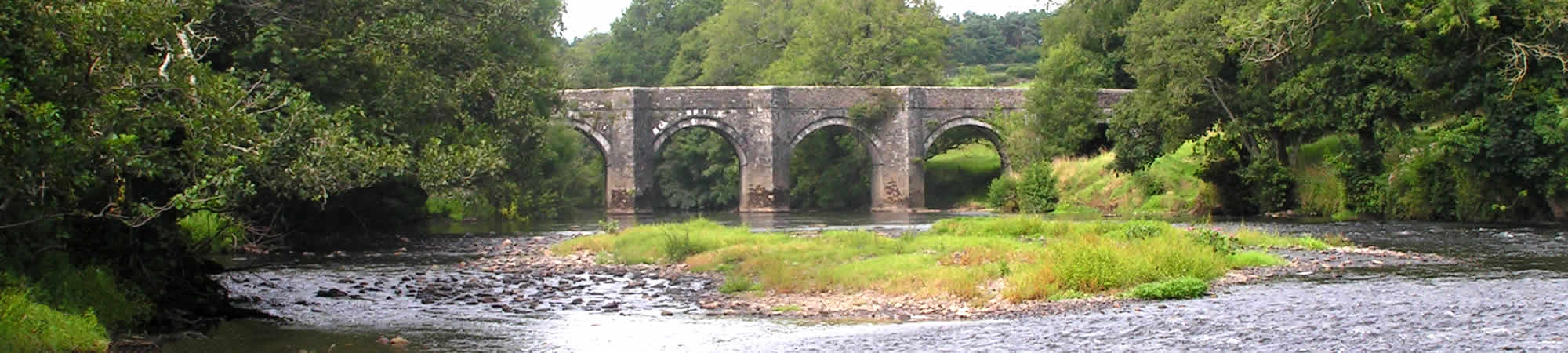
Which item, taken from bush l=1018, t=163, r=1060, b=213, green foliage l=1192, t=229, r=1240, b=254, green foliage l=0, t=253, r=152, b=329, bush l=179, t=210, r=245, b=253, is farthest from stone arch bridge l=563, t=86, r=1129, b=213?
green foliage l=0, t=253, r=152, b=329

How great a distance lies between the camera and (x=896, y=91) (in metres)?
53.6

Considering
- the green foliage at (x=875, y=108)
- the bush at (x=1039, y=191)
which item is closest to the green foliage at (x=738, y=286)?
the bush at (x=1039, y=191)

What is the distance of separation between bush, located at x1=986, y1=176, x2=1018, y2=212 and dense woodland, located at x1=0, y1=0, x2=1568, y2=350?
15.9 inches

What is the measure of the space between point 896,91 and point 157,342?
141ft

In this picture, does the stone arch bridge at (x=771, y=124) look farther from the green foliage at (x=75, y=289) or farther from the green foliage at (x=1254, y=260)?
the green foliage at (x=75, y=289)

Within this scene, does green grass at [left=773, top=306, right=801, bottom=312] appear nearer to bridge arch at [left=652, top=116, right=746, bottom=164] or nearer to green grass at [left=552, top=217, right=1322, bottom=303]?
green grass at [left=552, top=217, right=1322, bottom=303]

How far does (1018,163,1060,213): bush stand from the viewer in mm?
42812

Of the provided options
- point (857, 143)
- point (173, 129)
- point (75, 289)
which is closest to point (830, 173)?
point (857, 143)

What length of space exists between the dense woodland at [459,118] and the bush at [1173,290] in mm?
8111

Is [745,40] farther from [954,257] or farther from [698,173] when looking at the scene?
[954,257]

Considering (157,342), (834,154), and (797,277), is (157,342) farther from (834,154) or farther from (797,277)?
(834,154)

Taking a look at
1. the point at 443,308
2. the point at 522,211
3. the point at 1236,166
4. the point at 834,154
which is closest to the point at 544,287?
the point at 443,308

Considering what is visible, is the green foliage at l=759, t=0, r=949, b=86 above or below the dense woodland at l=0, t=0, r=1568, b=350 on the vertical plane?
above

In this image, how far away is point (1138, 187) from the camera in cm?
4028
